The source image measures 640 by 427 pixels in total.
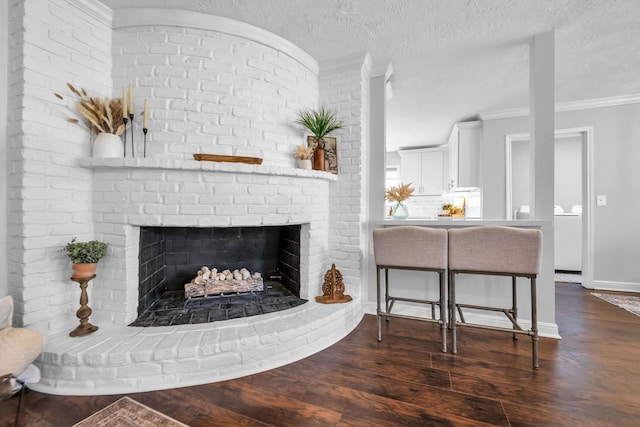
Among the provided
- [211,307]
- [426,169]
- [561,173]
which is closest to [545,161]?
[211,307]

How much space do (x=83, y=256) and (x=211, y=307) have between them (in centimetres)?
89

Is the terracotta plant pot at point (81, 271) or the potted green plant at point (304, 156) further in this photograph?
the potted green plant at point (304, 156)

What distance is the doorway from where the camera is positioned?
11.2 ft

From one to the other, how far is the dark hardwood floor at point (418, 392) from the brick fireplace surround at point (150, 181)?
0.14 meters

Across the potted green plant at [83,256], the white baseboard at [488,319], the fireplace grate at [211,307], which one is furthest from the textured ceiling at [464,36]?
the white baseboard at [488,319]

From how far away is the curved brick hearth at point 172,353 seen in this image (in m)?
1.49

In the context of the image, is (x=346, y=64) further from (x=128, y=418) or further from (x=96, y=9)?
(x=128, y=418)

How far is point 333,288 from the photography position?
233 cm

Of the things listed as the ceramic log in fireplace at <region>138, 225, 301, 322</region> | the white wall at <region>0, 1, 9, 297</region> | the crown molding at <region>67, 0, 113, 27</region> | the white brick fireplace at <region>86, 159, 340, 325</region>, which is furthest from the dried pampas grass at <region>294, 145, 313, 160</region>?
the white wall at <region>0, 1, 9, 297</region>

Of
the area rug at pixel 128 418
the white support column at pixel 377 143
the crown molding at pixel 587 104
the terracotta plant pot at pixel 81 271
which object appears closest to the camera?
the area rug at pixel 128 418

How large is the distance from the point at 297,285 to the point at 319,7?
214cm

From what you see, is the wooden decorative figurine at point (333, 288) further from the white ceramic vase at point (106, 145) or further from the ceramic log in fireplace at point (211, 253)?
the white ceramic vase at point (106, 145)

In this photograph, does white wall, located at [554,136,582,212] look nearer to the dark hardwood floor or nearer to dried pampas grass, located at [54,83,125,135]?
the dark hardwood floor

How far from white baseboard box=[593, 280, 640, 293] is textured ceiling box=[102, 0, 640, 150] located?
223cm
